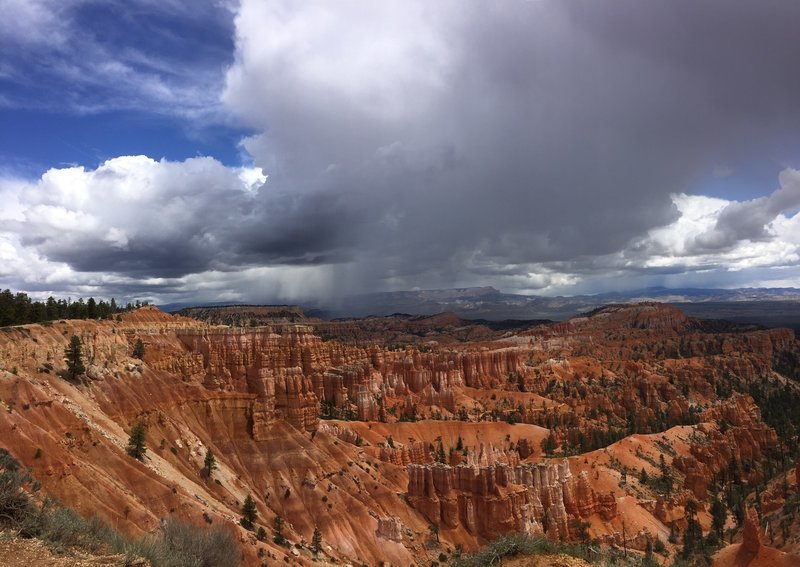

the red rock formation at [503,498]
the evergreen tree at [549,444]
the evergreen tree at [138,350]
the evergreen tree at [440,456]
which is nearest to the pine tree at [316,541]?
the red rock formation at [503,498]

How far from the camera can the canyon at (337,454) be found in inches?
1453

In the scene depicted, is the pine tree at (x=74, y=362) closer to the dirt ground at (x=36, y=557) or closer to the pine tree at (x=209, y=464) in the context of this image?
the pine tree at (x=209, y=464)

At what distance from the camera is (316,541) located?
4703 cm

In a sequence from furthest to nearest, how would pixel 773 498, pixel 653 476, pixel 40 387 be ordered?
pixel 653 476, pixel 773 498, pixel 40 387

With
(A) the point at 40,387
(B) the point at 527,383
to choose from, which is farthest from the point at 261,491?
(B) the point at 527,383

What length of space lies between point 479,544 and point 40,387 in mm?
41362

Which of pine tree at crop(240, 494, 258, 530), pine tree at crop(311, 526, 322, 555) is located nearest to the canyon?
pine tree at crop(311, 526, 322, 555)

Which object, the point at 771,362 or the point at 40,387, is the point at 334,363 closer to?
the point at 40,387

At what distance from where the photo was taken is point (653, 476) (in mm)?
73438

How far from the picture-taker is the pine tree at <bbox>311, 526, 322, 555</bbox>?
149 ft

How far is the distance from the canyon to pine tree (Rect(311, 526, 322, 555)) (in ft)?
3.40

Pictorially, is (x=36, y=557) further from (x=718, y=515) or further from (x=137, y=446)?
(x=718, y=515)

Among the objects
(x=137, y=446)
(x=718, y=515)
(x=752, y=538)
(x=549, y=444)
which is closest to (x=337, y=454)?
(x=137, y=446)

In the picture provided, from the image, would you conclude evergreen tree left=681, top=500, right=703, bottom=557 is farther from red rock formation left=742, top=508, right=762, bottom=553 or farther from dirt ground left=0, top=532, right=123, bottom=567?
dirt ground left=0, top=532, right=123, bottom=567
